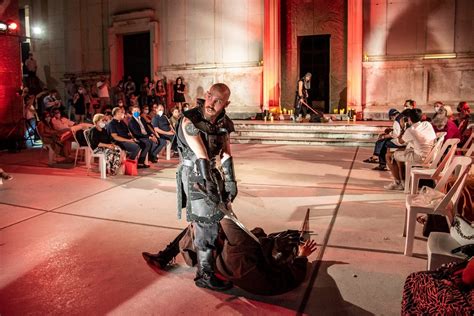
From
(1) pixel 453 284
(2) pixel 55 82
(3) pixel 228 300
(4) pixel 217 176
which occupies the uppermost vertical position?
(2) pixel 55 82

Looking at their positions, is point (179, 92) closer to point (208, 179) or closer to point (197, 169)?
point (197, 169)

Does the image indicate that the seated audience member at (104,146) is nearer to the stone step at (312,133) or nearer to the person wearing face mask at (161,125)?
the person wearing face mask at (161,125)

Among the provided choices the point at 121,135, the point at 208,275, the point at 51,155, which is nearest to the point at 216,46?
the point at 51,155

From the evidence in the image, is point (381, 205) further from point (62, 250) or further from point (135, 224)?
point (62, 250)

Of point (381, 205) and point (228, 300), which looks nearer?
point (228, 300)

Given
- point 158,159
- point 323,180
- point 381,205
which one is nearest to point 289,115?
point 158,159

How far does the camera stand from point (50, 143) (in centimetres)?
997

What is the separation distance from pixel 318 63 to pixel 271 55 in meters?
2.95

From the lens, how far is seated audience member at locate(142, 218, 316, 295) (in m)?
3.38

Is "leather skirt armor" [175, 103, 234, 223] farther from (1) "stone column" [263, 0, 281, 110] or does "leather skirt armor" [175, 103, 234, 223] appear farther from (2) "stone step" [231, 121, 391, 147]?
(1) "stone column" [263, 0, 281, 110]

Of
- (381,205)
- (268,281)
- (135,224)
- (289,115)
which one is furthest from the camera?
(289,115)

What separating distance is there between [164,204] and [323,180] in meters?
3.01

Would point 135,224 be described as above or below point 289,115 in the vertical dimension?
below

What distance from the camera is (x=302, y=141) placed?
43.3ft
